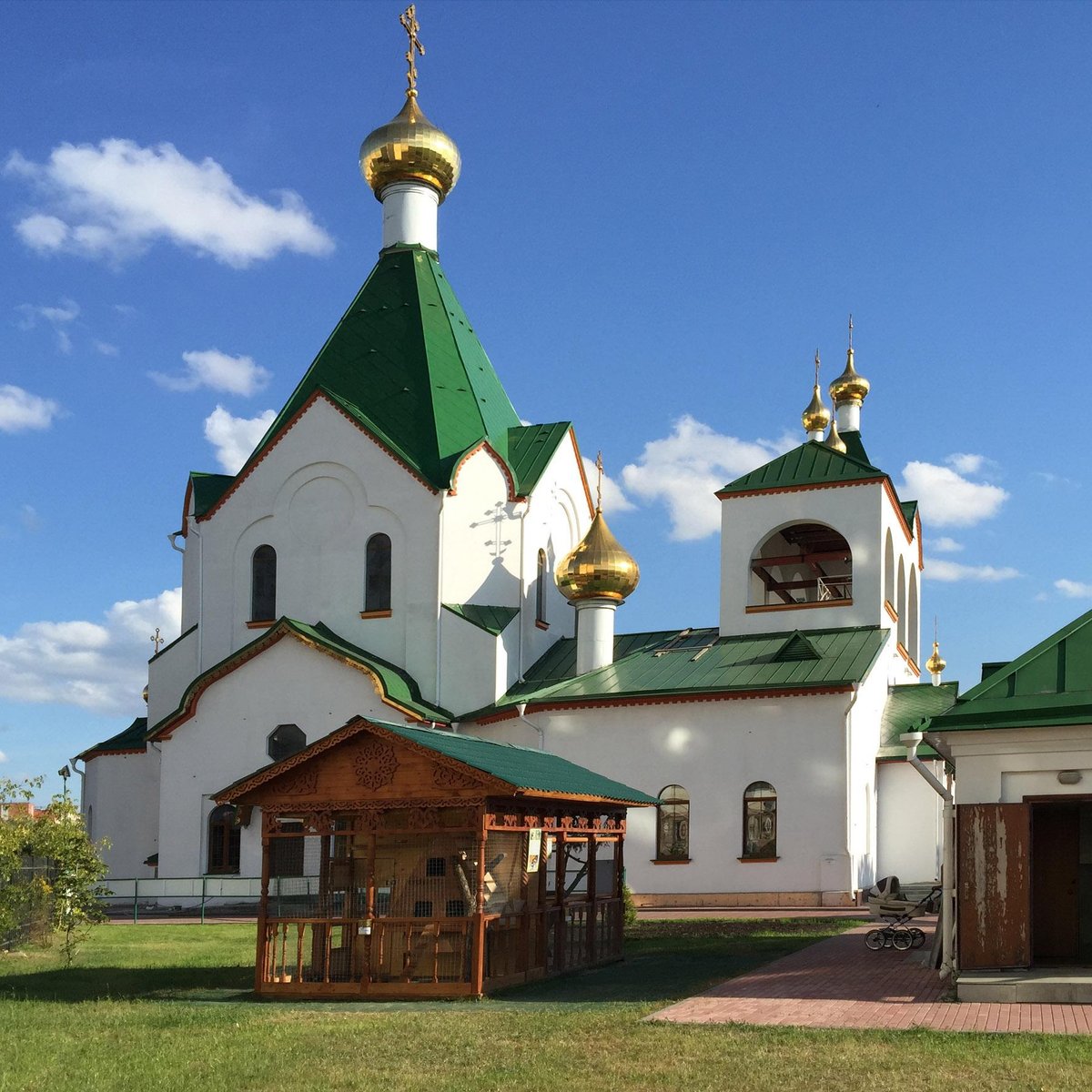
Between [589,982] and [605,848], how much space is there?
9575 millimetres

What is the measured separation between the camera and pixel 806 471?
28938 millimetres

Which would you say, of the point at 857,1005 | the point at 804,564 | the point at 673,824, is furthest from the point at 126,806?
the point at 857,1005

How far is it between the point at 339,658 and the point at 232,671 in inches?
87.8

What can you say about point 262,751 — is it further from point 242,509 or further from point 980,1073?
point 980,1073

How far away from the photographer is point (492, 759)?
14.2 meters

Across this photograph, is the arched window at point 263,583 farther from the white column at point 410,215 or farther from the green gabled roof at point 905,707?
the green gabled roof at point 905,707

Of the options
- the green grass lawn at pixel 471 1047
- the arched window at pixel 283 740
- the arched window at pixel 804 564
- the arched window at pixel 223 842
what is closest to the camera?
the green grass lawn at pixel 471 1047

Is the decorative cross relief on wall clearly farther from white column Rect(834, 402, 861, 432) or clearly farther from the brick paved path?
white column Rect(834, 402, 861, 432)

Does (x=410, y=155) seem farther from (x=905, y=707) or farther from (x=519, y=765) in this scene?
(x=519, y=765)

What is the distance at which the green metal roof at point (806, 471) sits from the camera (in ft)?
93.2

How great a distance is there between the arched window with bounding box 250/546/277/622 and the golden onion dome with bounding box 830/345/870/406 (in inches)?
602

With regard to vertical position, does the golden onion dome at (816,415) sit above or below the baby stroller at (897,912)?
above

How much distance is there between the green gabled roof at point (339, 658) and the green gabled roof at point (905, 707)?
797 centimetres

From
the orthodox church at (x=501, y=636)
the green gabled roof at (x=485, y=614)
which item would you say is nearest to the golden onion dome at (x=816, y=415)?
the orthodox church at (x=501, y=636)
